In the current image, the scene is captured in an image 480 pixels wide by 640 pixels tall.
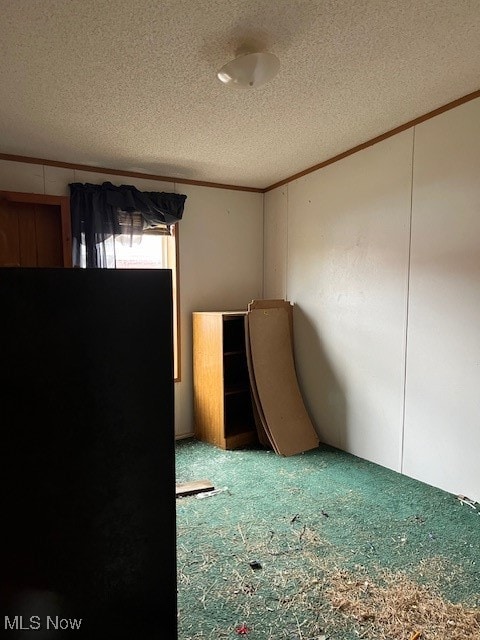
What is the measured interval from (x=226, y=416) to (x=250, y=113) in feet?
8.06

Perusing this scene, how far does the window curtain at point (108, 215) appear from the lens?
2.95 m

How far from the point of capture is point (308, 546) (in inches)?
74.0

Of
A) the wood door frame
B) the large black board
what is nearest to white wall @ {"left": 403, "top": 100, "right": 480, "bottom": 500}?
the large black board

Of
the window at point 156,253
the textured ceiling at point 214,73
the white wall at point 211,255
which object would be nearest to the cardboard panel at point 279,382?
the white wall at point 211,255

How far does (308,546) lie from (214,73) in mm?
2338

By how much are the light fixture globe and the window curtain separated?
1.55 meters

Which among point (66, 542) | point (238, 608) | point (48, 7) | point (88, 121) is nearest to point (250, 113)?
point (88, 121)

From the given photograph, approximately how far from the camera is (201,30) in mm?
1548

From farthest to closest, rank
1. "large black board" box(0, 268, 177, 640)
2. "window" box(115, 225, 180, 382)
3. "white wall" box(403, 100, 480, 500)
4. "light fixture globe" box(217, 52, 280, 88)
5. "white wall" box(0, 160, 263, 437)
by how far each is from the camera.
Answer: "white wall" box(0, 160, 263, 437), "window" box(115, 225, 180, 382), "white wall" box(403, 100, 480, 500), "light fixture globe" box(217, 52, 280, 88), "large black board" box(0, 268, 177, 640)
